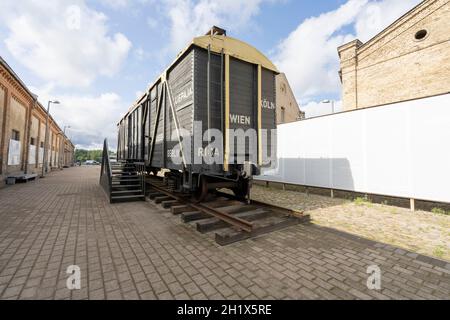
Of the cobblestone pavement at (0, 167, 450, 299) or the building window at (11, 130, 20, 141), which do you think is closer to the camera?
the cobblestone pavement at (0, 167, 450, 299)

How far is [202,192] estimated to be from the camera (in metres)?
5.65

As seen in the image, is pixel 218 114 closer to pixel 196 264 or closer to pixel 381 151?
pixel 196 264

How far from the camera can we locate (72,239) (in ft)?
13.2

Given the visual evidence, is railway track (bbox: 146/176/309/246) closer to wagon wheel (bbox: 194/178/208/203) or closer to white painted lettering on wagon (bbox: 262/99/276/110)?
wagon wheel (bbox: 194/178/208/203)

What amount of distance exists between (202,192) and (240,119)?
2242 mm

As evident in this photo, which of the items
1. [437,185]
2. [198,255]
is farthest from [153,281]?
[437,185]

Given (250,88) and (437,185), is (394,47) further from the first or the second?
(250,88)

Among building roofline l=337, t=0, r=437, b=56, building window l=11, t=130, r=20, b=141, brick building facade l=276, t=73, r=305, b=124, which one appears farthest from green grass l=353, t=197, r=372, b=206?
building window l=11, t=130, r=20, b=141

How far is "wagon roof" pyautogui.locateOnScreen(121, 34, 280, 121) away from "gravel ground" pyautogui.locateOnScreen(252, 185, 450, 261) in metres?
4.63

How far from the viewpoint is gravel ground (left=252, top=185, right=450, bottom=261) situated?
13.3 ft

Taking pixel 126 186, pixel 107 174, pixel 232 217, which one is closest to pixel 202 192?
pixel 232 217

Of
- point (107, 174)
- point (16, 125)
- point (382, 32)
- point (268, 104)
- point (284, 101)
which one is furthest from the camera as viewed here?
point (284, 101)

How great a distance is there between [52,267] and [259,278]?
299 cm

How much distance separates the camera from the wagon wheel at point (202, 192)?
561cm
